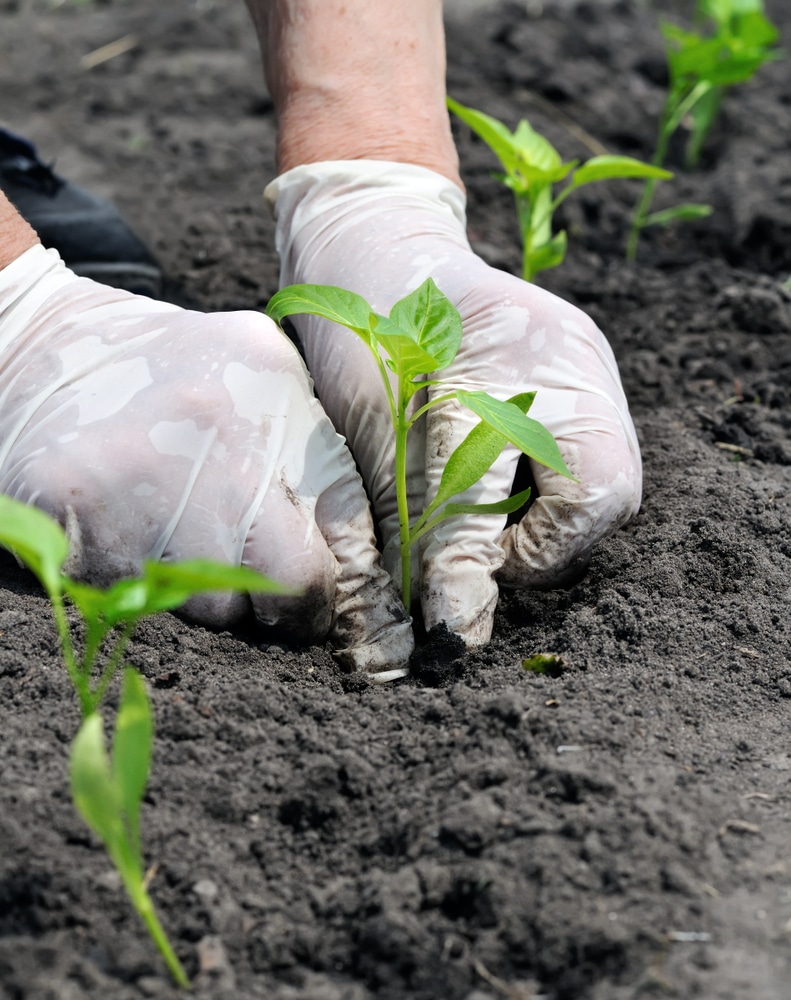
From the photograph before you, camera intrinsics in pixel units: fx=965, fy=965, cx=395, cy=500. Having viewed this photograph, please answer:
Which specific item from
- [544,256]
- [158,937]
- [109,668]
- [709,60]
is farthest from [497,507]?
[709,60]

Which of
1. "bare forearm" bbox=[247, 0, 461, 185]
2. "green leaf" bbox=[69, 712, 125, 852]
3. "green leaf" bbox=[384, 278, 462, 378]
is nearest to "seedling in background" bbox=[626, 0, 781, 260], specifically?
"bare forearm" bbox=[247, 0, 461, 185]

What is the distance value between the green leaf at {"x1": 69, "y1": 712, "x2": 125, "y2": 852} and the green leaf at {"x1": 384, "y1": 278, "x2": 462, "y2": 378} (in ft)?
2.38

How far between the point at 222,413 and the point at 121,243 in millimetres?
1349

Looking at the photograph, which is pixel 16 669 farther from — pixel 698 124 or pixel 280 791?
pixel 698 124

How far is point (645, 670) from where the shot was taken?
4.60ft

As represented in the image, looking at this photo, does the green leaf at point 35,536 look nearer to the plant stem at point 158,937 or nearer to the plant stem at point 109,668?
the plant stem at point 109,668

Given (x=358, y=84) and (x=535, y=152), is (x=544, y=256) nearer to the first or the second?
(x=535, y=152)

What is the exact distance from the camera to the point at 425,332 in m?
1.38

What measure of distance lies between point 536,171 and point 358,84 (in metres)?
0.45

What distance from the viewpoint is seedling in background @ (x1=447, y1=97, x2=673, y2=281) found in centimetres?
204

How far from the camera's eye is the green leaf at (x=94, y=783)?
32.4 inches

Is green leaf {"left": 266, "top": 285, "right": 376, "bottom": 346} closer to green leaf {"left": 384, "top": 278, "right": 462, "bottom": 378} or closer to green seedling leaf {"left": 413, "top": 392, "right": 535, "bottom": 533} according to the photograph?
green leaf {"left": 384, "top": 278, "right": 462, "bottom": 378}

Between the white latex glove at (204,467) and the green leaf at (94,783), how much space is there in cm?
66

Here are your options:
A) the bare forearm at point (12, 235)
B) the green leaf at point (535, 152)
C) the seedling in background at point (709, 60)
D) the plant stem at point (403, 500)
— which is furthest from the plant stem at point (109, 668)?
the seedling in background at point (709, 60)
